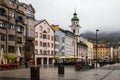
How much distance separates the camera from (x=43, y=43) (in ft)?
375

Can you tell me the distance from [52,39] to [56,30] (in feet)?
25.5

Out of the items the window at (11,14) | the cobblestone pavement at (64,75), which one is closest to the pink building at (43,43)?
the window at (11,14)

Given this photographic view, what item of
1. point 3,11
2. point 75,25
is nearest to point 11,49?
point 3,11

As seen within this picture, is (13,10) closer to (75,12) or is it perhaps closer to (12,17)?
(12,17)

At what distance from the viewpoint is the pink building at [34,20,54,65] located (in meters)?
108

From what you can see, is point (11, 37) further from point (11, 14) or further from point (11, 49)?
point (11, 14)

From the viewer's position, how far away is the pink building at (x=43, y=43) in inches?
4272

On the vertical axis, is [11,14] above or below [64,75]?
above

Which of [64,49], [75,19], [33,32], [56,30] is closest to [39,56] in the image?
[33,32]

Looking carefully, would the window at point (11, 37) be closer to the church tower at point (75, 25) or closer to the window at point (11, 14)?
the window at point (11, 14)

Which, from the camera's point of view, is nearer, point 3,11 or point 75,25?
point 3,11

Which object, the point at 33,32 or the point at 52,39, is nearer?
the point at 33,32

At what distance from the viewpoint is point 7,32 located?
78500 millimetres

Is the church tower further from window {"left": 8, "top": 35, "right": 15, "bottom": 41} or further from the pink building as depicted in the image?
window {"left": 8, "top": 35, "right": 15, "bottom": 41}
